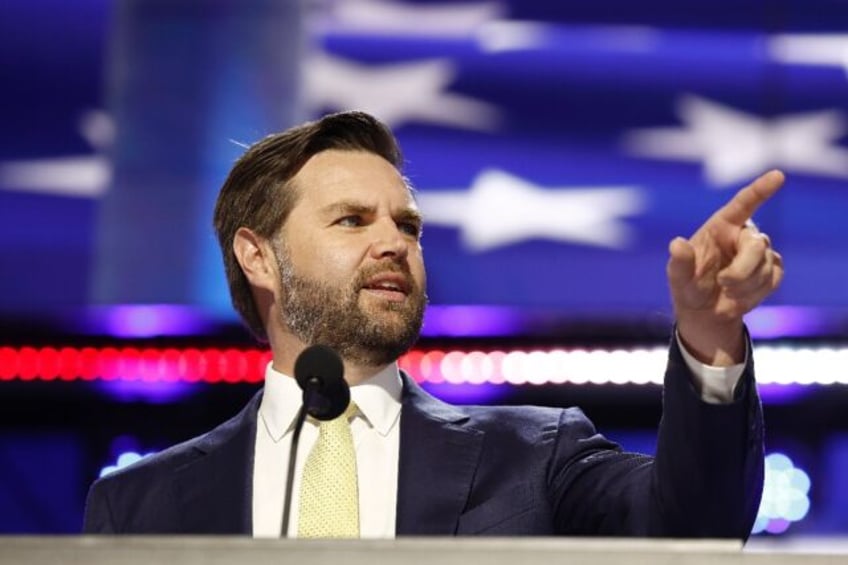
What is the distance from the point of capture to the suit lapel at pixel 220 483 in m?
2.39

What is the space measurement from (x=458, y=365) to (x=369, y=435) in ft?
5.78

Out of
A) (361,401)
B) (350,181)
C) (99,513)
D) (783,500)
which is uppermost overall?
(350,181)

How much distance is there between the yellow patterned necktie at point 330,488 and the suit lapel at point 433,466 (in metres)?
0.08

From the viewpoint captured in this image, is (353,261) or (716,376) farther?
(353,261)

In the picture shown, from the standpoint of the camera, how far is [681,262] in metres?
1.92

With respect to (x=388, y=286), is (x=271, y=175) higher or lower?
higher

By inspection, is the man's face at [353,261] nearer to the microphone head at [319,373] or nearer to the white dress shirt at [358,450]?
the white dress shirt at [358,450]

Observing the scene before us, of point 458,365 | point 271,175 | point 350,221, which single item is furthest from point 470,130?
point 350,221

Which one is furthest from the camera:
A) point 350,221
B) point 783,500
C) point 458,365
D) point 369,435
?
point 458,365

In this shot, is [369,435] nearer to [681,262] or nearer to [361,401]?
[361,401]

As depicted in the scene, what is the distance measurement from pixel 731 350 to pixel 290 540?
724 mm

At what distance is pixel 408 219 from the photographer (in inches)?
103

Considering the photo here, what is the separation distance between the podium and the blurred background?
2560 mm

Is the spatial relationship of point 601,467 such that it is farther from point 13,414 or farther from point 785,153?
point 13,414
